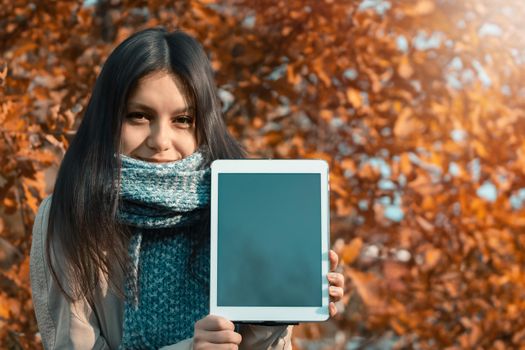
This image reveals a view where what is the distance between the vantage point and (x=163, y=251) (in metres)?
1.65

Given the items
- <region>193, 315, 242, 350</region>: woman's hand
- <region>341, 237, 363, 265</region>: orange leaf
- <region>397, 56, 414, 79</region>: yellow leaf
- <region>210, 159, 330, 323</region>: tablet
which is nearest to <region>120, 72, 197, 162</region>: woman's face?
<region>210, 159, 330, 323</region>: tablet

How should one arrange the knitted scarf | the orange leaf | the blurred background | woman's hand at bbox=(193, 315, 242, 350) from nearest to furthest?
woman's hand at bbox=(193, 315, 242, 350) < the knitted scarf < the orange leaf < the blurred background

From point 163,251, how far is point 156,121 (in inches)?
10.0

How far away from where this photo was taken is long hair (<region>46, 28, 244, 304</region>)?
1.64m

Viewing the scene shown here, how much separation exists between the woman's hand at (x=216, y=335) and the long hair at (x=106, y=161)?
0.26m

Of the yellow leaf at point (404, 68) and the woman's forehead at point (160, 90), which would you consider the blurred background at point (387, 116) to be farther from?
the woman's forehead at point (160, 90)

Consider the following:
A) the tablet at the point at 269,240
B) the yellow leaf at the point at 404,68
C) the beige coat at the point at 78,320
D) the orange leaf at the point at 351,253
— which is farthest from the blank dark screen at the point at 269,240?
the yellow leaf at the point at 404,68

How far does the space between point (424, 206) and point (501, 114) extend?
0.42m

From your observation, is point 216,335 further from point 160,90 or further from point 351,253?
point 351,253

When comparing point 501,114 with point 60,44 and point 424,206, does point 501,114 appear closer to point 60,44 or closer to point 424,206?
point 424,206

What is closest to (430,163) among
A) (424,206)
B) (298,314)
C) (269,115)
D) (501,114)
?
(424,206)

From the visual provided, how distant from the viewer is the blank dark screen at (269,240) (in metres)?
1.51

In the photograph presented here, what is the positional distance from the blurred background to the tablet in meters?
0.92

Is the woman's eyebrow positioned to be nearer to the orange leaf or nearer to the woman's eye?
the woman's eye
